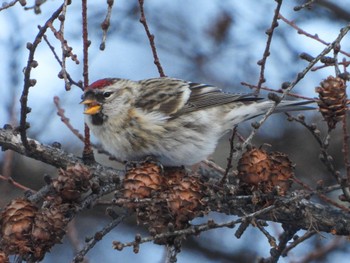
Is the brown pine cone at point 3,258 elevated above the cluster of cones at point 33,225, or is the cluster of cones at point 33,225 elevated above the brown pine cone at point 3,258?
the cluster of cones at point 33,225

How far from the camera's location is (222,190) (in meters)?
2.38

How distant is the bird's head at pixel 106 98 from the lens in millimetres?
3234

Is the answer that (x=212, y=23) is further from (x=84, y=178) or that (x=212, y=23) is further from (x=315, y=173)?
(x=84, y=178)

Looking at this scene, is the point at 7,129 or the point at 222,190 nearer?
the point at 222,190

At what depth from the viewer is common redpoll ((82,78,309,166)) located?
3.13 metres

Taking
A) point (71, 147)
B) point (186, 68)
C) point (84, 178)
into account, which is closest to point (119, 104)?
point (84, 178)

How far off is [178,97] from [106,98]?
362mm

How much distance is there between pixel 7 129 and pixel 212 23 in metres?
3.14

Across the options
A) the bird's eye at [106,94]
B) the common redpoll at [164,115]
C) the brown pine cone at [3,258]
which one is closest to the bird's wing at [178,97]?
the common redpoll at [164,115]

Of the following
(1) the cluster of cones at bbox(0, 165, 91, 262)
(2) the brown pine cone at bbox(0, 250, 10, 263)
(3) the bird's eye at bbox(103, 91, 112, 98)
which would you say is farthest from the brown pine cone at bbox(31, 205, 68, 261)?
(3) the bird's eye at bbox(103, 91, 112, 98)

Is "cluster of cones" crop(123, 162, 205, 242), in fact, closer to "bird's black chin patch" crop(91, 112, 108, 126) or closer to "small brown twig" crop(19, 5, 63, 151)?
"small brown twig" crop(19, 5, 63, 151)

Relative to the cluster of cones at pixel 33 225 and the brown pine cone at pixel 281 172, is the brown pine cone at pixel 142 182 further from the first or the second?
the brown pine cone at pixel 281 172

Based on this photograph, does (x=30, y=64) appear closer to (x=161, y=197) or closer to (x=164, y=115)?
(x=161, y=197)

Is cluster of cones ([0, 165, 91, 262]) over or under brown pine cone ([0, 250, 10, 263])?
over
